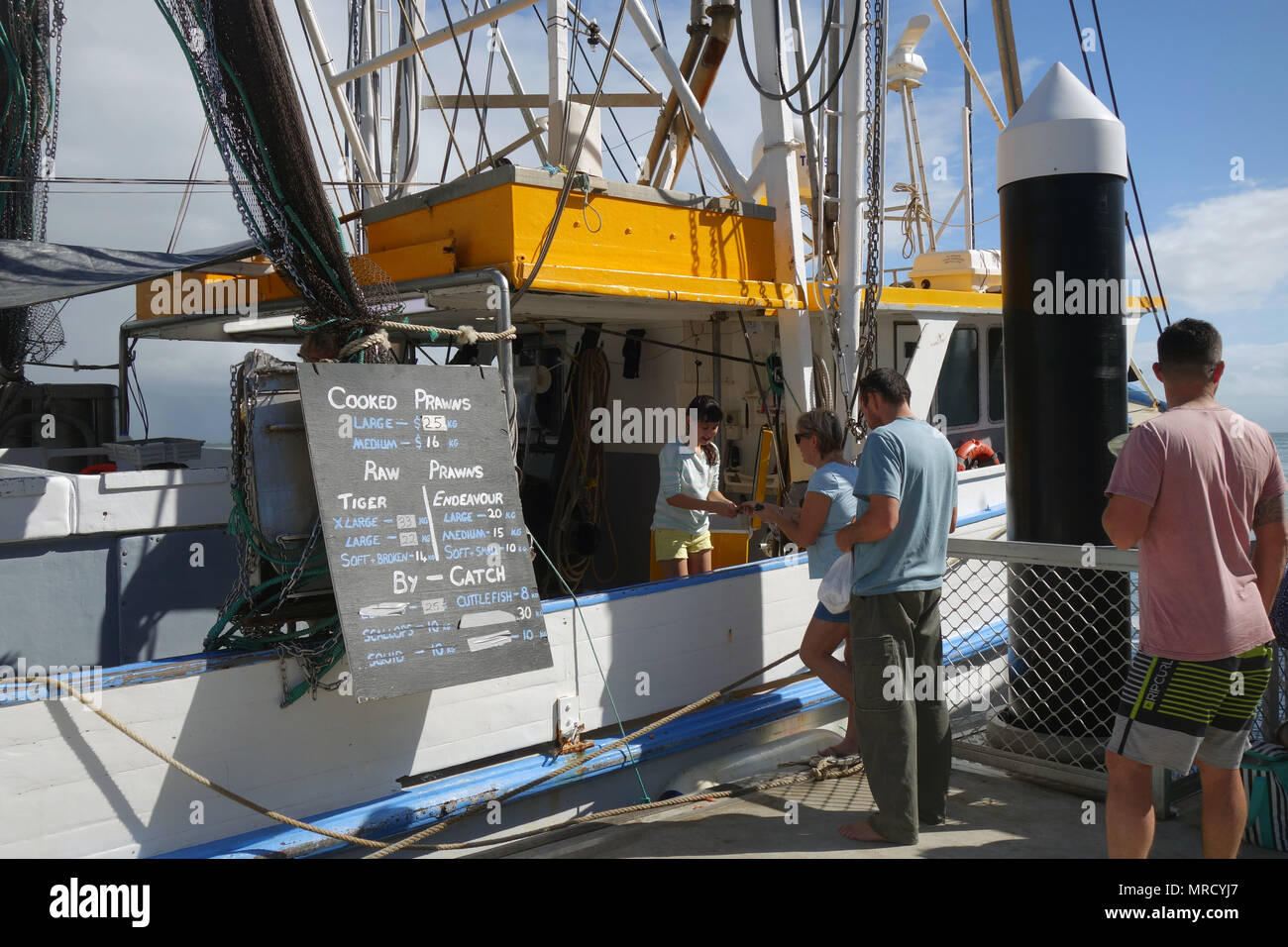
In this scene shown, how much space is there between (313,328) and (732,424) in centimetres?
337

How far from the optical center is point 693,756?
4.55 m

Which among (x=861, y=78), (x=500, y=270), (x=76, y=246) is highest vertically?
(x=861, y=78)

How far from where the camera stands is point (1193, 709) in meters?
2.57

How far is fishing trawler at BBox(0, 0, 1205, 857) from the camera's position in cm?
329

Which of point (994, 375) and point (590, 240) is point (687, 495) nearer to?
point (590, 240)

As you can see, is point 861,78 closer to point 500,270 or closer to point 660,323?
point 660,323

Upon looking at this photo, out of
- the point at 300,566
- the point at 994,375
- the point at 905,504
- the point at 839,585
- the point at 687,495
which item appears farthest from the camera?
the point at 994,375

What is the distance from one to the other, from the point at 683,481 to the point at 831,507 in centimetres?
103

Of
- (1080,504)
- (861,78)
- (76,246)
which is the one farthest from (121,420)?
(1080,504)
